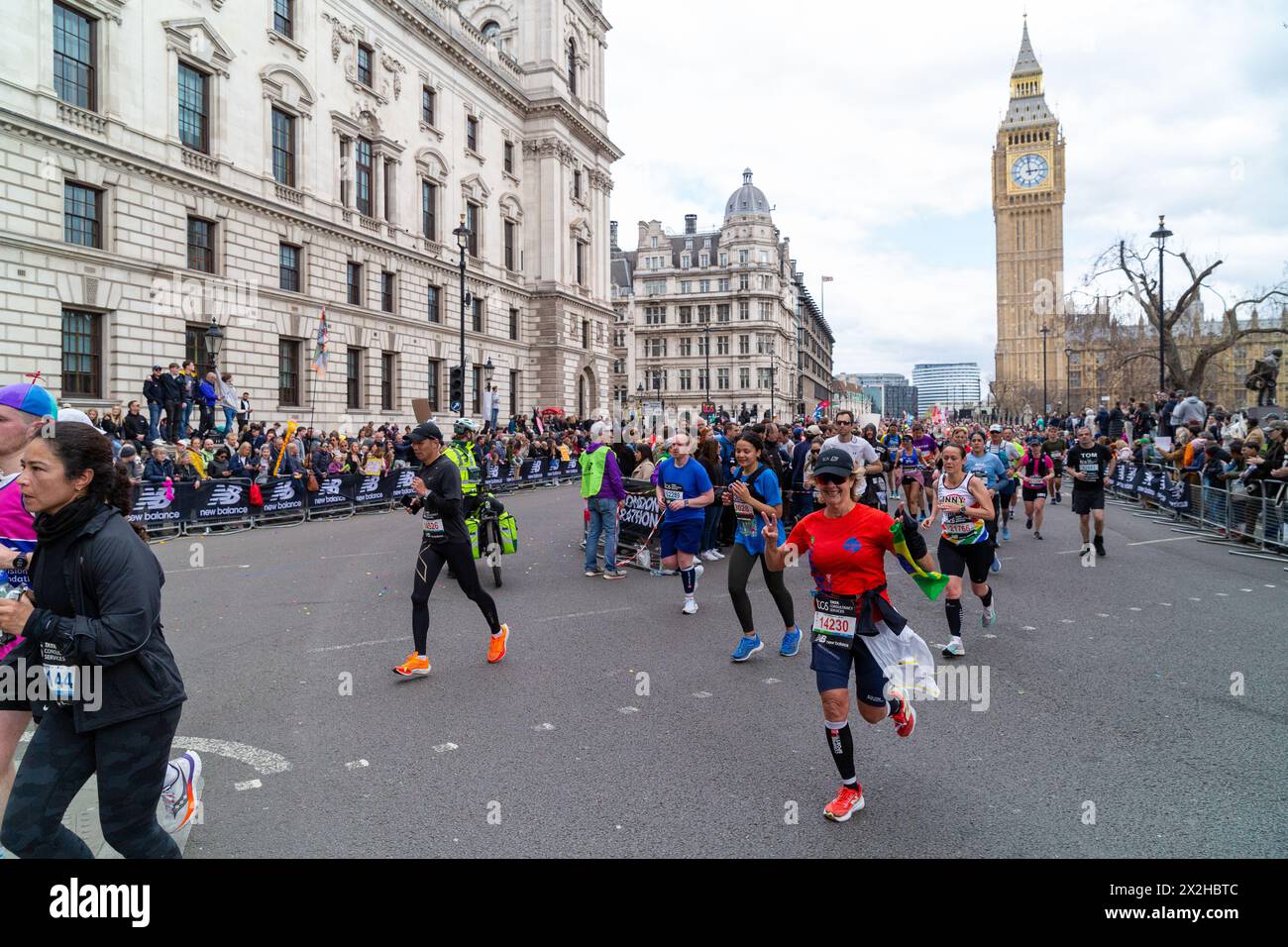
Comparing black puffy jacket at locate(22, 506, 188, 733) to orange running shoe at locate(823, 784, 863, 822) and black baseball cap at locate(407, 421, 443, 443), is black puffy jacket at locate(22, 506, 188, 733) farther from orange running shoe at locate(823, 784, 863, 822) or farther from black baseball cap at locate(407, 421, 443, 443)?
black baseball cap at locate(407, 421, 443, 443)

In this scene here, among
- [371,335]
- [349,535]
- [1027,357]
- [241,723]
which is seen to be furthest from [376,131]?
[1027,357]

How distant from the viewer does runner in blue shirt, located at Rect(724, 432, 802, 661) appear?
7.38 meters

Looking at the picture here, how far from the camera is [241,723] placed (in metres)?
5.69

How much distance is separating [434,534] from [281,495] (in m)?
13.0

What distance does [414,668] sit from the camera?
22.2ft

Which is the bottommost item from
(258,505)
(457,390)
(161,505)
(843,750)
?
(843,750)

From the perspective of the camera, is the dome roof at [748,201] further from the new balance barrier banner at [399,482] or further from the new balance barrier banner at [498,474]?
the new balance barrier banner at [399,482]

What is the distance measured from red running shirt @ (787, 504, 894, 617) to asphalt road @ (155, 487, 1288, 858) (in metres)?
1.18

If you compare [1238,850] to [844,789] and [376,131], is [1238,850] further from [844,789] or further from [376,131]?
[376,131]

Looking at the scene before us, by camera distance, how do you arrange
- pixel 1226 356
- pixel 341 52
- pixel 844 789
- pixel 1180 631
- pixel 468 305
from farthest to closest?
pixel 1226 356 → pixel 468 305 → pixel 341 52 → pixel 1180 631 → pixel 844 789

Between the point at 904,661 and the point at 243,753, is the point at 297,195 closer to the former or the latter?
the point at 243,753

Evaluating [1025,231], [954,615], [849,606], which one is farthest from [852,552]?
[1025,231]

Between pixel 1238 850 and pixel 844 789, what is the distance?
1.82 metres

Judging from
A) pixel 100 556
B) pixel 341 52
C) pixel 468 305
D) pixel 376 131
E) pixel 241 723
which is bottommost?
pixel 241 723
